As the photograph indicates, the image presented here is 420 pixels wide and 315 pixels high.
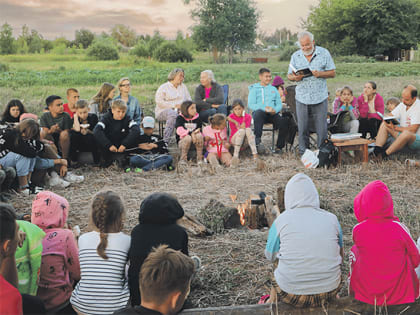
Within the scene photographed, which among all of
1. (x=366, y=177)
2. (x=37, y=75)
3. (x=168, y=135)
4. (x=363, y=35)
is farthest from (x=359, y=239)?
(x=363, y=35)

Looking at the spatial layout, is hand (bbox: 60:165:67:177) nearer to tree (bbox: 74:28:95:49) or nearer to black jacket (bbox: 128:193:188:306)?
Answer: black jacket (bbox: 128:193:188:306)

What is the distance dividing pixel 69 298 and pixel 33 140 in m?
3.19

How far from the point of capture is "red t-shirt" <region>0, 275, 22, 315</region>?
5.78ft

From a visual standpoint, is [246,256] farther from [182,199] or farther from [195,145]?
[195,145]

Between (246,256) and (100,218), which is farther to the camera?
(246,256)

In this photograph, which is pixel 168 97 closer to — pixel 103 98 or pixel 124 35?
pixel 103 98

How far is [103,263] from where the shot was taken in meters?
2.39

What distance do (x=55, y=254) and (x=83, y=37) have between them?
13.0 metres

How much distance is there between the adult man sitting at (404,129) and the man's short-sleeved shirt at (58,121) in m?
4.44

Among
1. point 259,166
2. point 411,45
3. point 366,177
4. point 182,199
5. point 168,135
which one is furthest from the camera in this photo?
point 411,45

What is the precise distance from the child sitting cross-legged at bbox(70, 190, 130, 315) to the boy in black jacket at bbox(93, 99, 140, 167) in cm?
388

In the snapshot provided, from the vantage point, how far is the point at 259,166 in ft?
19.9

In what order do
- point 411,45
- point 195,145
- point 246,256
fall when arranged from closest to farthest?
point 246,256 → point 195,145 → point 411,45

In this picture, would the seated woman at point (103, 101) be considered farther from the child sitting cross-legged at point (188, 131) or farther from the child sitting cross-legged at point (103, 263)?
the child sitting cross-legged at point (103, 263)
